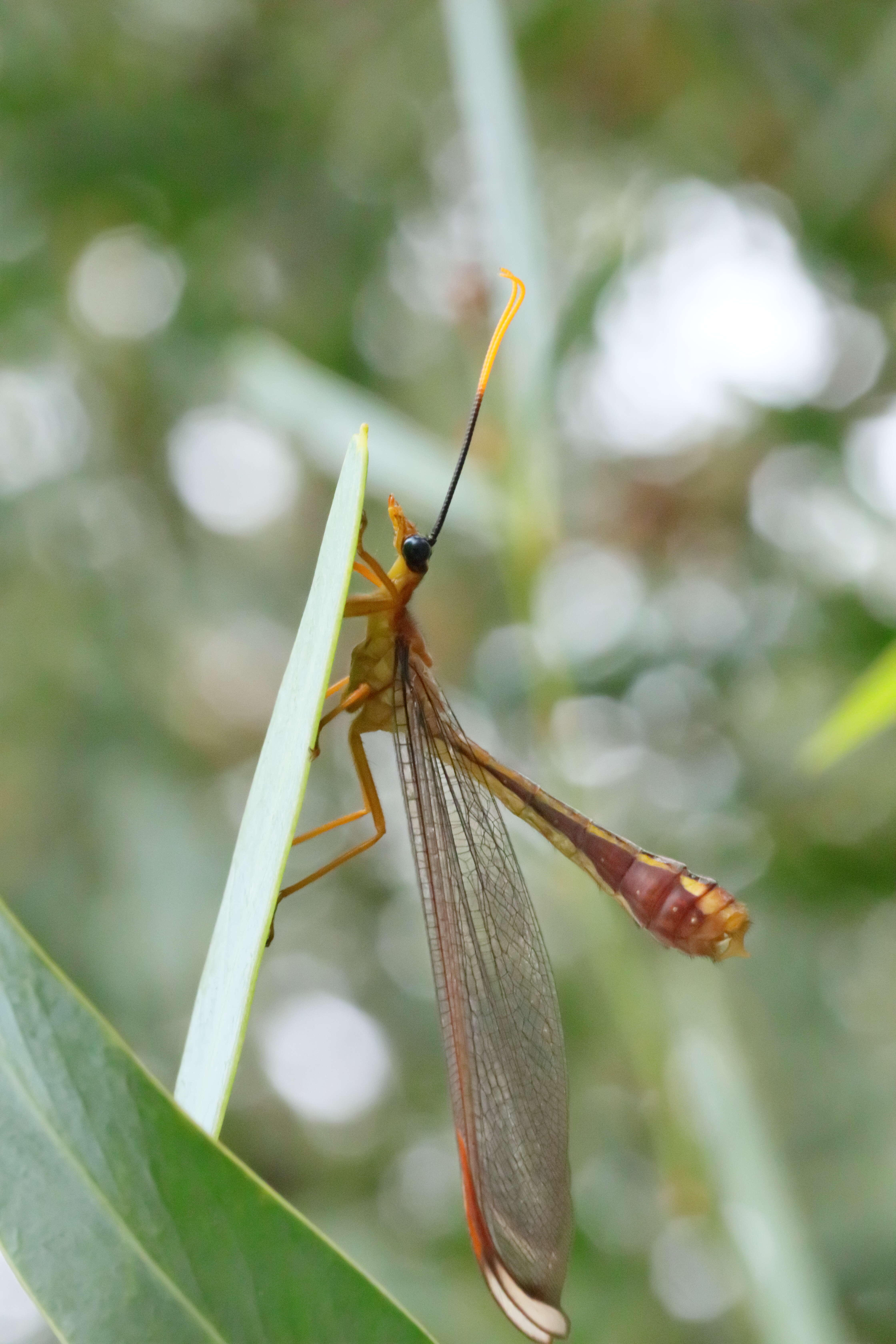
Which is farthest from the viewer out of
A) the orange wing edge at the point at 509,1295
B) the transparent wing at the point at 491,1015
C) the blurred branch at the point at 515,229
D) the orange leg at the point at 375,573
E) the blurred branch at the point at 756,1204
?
the blurred branch at the point at 515,229

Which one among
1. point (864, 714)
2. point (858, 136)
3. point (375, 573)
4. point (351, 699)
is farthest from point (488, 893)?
point (858, 136)

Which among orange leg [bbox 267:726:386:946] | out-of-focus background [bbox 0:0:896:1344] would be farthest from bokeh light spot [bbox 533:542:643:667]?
orange leg [bbox 267:726:386:946]

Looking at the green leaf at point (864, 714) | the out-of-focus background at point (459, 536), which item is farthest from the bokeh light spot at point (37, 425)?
the green leaf at point (864, 714)

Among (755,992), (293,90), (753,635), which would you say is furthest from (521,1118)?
(293,90)

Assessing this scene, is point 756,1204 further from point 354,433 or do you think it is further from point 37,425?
point 37,425

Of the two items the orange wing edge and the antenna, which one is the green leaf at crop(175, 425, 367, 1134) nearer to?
the orange wing edge

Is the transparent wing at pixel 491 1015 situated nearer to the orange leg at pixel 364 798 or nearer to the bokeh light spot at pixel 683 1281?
the orange leg at pixel 364 798

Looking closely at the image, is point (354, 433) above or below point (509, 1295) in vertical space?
above
